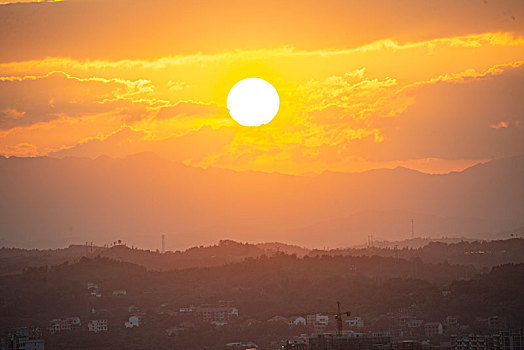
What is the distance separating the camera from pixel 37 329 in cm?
7131

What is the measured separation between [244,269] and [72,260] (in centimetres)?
1939

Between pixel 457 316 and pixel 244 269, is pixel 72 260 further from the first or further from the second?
pixel 457 316

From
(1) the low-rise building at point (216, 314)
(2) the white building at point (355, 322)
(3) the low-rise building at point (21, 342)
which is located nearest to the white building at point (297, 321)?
(2) the white building at point (355, 322)

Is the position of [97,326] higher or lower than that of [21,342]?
higher

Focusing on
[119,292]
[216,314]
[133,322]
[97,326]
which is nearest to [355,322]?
Answer: [216,314]

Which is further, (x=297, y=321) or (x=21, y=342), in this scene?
(x=297, y=321)

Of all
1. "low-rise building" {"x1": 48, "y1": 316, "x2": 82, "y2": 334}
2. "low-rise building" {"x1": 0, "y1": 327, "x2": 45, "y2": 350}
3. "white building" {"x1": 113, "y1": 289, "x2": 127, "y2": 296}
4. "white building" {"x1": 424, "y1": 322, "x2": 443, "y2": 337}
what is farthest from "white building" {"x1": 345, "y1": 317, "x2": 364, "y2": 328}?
"white building" {"x1": 113, "y1": 289, "x2": 127, "y2": 296}

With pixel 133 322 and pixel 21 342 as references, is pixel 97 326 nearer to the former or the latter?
pixel 133 322

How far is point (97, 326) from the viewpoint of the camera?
7431cm

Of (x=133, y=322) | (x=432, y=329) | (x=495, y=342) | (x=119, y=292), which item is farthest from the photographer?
(x=119, y=292)

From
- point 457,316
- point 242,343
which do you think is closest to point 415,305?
point 457,316

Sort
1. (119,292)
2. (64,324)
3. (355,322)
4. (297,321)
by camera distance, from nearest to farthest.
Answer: (355,322) → (64,324) → (297,321) → (119,292)

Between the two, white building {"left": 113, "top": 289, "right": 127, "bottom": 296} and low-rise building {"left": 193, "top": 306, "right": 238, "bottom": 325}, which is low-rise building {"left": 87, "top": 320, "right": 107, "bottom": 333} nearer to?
low-rise building {"left": 193, "top": 306, "right": 238, "bottom": 325}

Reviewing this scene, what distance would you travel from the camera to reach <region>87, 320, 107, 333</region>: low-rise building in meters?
73.5
